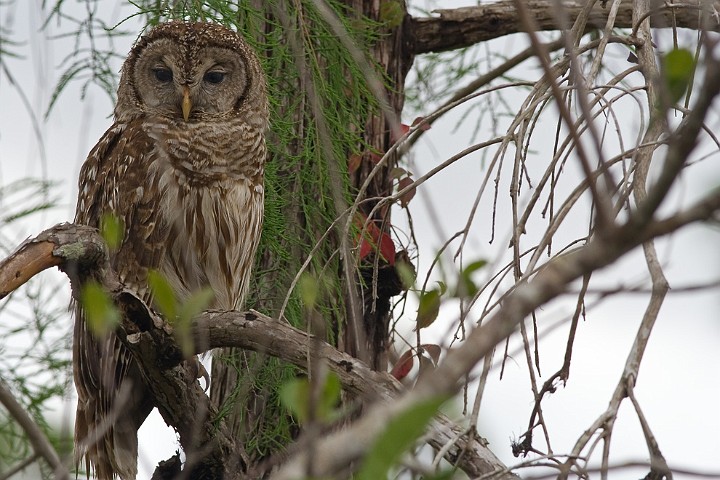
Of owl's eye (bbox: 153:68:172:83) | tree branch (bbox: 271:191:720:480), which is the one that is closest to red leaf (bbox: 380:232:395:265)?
owl's eye (bbox: 153:68:172:83)

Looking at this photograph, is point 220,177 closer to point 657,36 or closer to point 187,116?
point 187,116

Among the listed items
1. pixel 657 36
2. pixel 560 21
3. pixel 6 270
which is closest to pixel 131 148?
pixel 6 270

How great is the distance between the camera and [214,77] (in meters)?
4.23

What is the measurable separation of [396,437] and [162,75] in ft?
11.4

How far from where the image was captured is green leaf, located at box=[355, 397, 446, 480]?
3.21ft

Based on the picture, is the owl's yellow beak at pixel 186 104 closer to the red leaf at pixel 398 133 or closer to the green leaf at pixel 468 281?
the red leaf at pixel 398 133

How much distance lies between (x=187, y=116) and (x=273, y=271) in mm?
734

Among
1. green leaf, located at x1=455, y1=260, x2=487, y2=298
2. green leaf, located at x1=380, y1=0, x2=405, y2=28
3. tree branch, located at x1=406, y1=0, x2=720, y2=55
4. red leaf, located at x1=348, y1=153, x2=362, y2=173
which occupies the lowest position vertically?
green leaf, located at x1=455, y1=260, x2=487, y2=298

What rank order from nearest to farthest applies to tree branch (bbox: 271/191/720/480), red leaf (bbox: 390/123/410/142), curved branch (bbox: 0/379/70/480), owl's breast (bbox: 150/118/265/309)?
tree branch (bbox: 271/191/720/480) < curved branch (bbox: 0/379/70/480) < red leaf (bbox: 390/123/410/142) < owl's breast (bbox: 150/118/265/309)

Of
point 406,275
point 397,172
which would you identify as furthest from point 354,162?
point 406,275

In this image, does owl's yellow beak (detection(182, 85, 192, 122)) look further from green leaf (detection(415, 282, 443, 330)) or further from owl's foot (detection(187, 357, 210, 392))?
green leaf (detection(415, 282, 443, 330))

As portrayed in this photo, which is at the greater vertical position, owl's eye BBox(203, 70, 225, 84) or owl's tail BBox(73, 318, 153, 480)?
owl's eye BBox(203, 70, 225, 84)

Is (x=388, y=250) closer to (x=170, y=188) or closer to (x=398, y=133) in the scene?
(x=170, y=188)

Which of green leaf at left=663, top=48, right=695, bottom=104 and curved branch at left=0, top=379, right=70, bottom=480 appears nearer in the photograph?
green leaf at left=663, top=48, right=695, bottom=104
